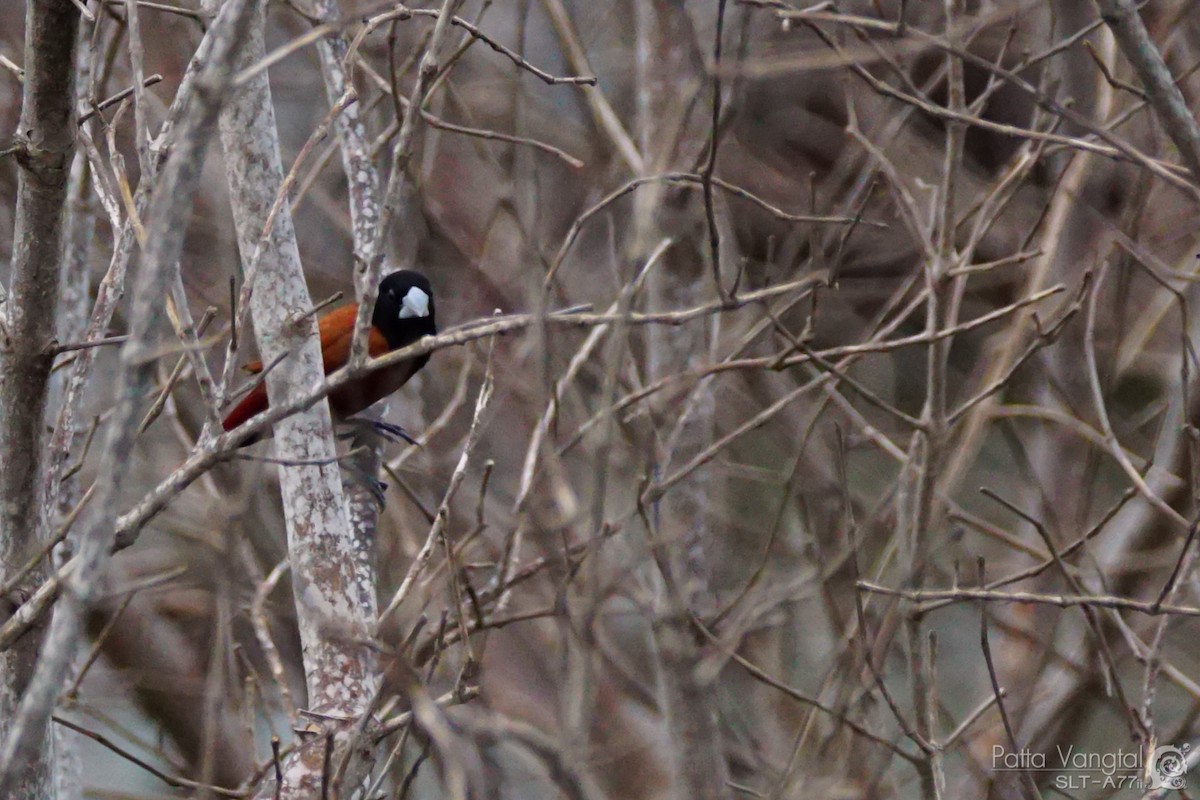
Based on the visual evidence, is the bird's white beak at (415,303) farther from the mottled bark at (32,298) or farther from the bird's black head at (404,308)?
the mottled bark at (32,298)

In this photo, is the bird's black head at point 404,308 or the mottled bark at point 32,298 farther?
the bird's black head at point 404,308

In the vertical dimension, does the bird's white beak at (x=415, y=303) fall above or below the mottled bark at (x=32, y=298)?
above

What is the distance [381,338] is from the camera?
4695 millimetres

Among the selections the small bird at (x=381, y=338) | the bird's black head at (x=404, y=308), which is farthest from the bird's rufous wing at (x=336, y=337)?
the bird's black head at (x=404, y=308)

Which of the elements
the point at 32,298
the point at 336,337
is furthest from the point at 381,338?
the point at 32,298

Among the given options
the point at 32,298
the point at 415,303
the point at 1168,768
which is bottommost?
the point at 1168,768

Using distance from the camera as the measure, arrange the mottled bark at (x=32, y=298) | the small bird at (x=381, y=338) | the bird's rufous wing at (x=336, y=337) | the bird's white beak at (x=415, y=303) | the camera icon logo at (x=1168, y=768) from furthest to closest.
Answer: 1. the bird's rufous wing at (x=336, y=337)
2. the bird's white beak at (x=415, y=303)
3. the small bird at (x=381, y=338)
4. the camera icon logo at (x=1168, y=768)
5. the mottled bark at (x=32, y=298)

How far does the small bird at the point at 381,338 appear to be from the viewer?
3.92 metres

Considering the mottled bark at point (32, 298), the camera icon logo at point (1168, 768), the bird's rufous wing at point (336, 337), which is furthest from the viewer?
the bird's rufous wing at point (336, 337)

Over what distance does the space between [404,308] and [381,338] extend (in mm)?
345

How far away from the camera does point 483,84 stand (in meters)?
5.75

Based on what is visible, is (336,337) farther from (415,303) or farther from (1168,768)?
(1168,768)

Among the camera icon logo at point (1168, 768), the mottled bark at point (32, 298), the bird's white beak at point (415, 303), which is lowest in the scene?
the camera icon logo at point (1168, 768)

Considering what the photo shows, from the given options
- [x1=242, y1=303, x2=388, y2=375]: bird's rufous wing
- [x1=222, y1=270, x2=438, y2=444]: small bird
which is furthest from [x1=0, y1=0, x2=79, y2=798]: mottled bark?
[x1=242, y1=303, x2=388, y2=375]: bird's rufous wing
